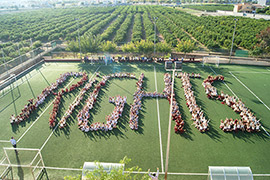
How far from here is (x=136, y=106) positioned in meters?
19.9

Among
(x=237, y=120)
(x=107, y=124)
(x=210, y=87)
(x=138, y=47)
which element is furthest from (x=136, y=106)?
(x=138, y=47)

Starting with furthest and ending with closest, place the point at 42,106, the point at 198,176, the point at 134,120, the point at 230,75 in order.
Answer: the point at 230,75 < the point at 42,106 < the point at 134,120 < the point at 198,176

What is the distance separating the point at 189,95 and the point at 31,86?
19.5 metres

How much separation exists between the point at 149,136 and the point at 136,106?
4.00m

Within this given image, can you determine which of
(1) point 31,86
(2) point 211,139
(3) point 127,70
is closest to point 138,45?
(3) point 127,70

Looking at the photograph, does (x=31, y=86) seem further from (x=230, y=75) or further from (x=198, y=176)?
(x=230, y=75)

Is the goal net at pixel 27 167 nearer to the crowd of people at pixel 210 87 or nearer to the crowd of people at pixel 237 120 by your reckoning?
the crowd of people at pixel 237 120

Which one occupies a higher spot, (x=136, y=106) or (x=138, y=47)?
(x=138, y=47)

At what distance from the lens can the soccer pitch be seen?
1435 centimetres

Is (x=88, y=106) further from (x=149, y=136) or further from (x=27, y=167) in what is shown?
(x=27, y=167)

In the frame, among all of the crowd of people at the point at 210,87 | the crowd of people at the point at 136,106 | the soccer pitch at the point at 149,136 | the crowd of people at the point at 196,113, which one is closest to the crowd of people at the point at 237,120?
the crowd of people at the point at 210,87

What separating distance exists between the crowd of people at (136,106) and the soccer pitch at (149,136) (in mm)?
514

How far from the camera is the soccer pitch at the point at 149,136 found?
565 inches

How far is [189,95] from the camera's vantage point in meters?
Answer: 21.4
